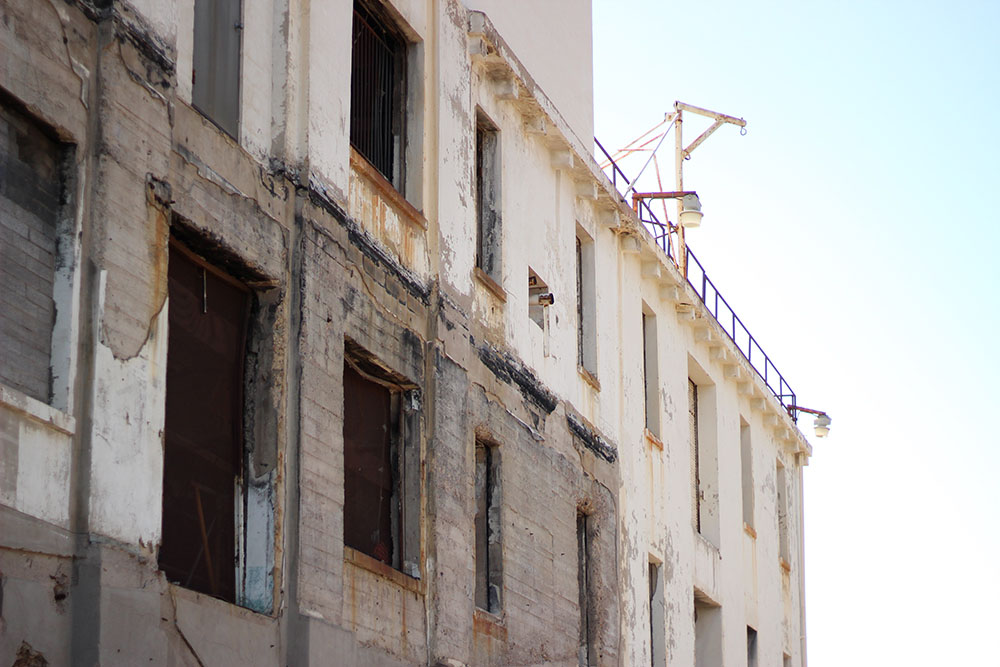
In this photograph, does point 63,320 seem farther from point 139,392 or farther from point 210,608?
point 210,608

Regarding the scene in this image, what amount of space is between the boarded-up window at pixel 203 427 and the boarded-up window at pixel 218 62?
1.22 meters

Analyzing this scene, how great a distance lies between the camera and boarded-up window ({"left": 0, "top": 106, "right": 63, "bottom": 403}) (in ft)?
33.3

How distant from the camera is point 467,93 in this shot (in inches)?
690

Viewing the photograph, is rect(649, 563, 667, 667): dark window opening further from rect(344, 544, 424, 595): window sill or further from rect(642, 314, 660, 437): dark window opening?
rect(344, 544, 424, 595): window sill

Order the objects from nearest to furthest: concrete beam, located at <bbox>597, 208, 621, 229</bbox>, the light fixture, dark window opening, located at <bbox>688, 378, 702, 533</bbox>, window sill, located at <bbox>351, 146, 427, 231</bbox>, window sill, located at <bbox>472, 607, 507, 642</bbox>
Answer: window sill, located at <bbox>351, 146, 427, 231</bbox>, window sill, located at <bbox>472, 607, 507, 642</bbox>, concrete beam, located at <bbox>597, 208, 621, 229</bbox>, dark window opening, located at <bbox>688, 378, 702, 533</bbox>, the light fixture

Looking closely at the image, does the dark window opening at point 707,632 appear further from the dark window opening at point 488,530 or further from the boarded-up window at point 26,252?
the boarded-up window at point 26,252

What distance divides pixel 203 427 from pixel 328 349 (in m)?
1.68

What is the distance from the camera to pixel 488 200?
1822 centimetres

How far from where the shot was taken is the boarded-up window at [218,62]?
41.4ft

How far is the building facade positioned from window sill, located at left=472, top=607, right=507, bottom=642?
0.04m

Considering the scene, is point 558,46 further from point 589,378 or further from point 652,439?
point 652,439

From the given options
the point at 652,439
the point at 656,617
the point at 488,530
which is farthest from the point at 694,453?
the point at 488,530

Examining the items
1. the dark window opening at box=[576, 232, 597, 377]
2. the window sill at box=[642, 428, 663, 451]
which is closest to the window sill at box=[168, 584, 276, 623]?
the dark window opening at box=[576, 232, 597, 377]

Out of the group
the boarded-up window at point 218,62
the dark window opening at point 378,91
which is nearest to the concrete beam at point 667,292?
the dark window opening at point 378,91
